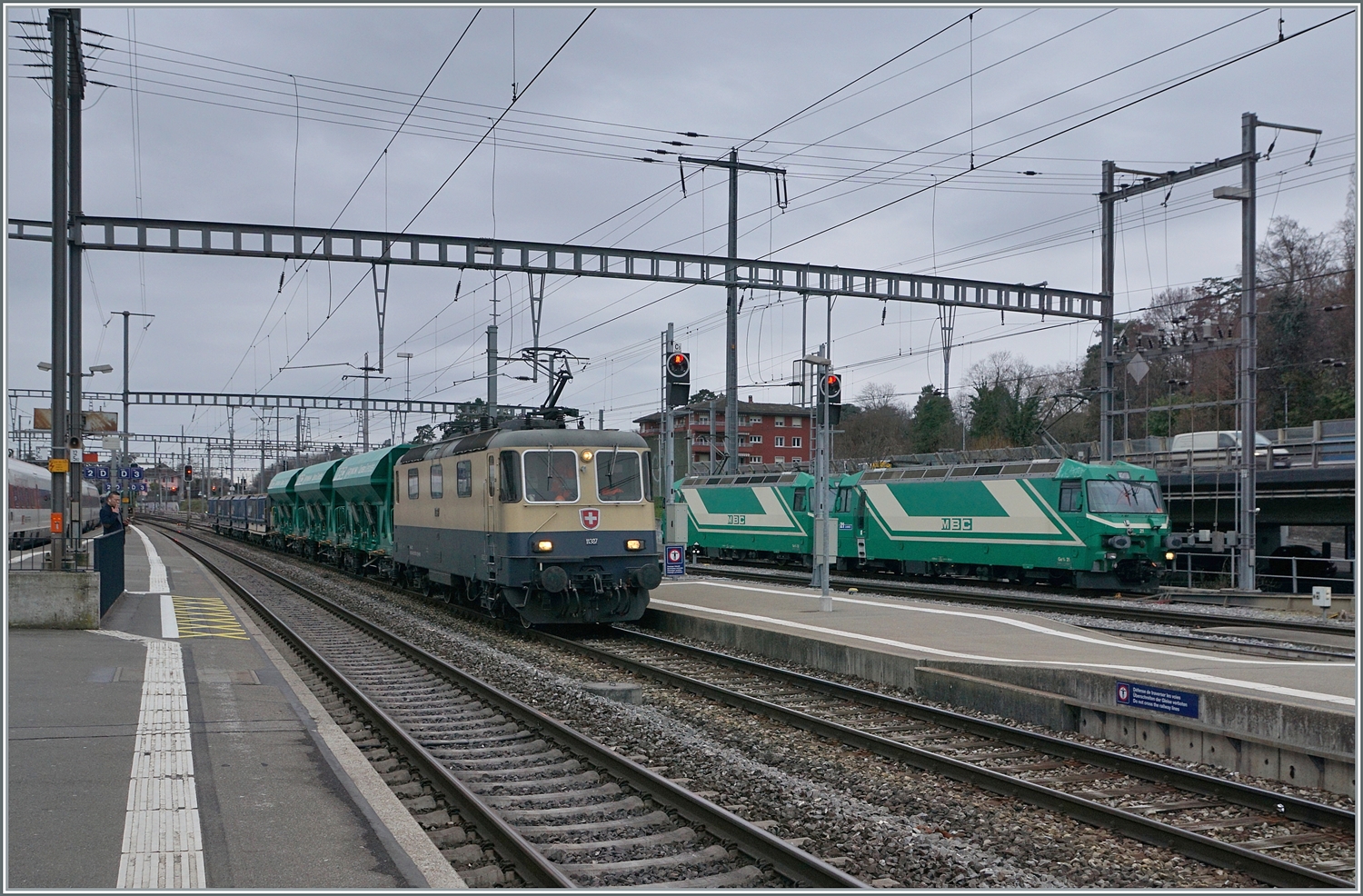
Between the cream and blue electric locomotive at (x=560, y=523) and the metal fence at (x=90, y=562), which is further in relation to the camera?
the cream and blue electric locomotive at (x=560, y=523)

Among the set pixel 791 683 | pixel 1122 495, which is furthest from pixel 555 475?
pixel 1122 495

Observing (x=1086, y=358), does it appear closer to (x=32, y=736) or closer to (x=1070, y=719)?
(x=1070, y=719)

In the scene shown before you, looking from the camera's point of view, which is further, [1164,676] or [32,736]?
[1164,676]

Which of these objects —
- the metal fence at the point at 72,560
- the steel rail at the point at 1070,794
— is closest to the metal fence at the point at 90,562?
the metal fence at the point at 72,560

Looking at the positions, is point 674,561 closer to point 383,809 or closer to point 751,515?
point 383,809

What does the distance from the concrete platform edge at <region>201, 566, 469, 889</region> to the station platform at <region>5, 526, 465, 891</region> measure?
0.05ft

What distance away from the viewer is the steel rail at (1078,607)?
1833 cm

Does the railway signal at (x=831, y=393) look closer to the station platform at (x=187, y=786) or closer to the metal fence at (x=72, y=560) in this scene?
the station platform at (x=187, y=786)

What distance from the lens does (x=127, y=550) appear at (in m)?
39.6

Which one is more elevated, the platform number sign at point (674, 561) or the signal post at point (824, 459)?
the signal post at point (824, 459)

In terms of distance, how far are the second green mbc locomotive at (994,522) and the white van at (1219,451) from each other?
331cm

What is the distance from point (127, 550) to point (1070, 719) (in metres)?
37.2

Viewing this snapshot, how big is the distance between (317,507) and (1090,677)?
1183 inches

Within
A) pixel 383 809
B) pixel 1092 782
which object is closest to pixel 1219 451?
pixel 1092 782
